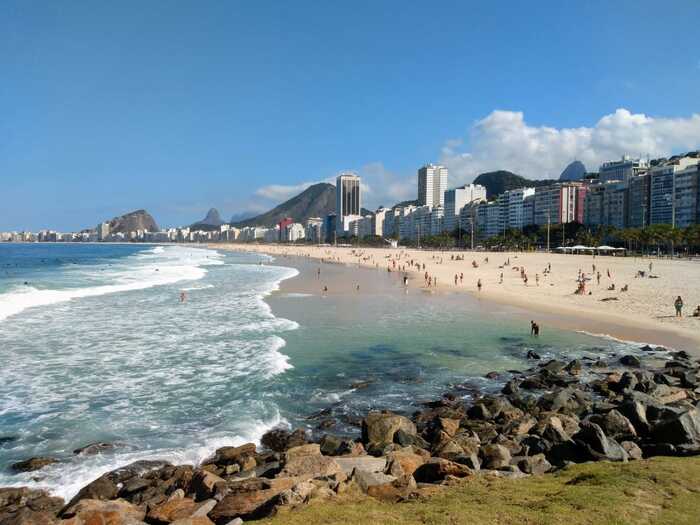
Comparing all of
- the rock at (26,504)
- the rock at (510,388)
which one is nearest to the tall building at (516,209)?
the rock at (510,388)

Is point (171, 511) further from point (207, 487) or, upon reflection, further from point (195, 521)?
point (195, 521)

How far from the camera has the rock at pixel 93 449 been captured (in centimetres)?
942

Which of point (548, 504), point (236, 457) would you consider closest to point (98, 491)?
point (236, 457)

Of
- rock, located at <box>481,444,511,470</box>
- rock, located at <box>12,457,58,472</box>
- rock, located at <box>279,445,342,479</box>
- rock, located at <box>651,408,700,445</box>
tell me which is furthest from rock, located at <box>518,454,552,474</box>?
rock, located at <box>12,457,58,472</box>

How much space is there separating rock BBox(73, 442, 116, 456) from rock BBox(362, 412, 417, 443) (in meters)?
4.85

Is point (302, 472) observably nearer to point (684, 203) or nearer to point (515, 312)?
point (515, 312)

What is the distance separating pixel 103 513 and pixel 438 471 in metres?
4.29

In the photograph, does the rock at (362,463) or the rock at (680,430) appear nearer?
the rock at (680,430)

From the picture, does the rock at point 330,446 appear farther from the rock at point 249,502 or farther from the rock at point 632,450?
the rock at point 632,450

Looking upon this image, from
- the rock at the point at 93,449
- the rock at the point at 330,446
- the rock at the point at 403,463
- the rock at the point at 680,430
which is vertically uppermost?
the rock at the point at 680,430

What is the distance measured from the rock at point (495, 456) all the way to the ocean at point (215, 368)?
3.12m

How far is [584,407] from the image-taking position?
36.3 ft

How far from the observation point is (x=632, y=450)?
7773mm

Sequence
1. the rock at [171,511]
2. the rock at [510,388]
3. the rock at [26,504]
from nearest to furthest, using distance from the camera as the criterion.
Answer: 1. the rock at [171,511]
2. the rock at [26,504]
3. the rock at [510,388]
